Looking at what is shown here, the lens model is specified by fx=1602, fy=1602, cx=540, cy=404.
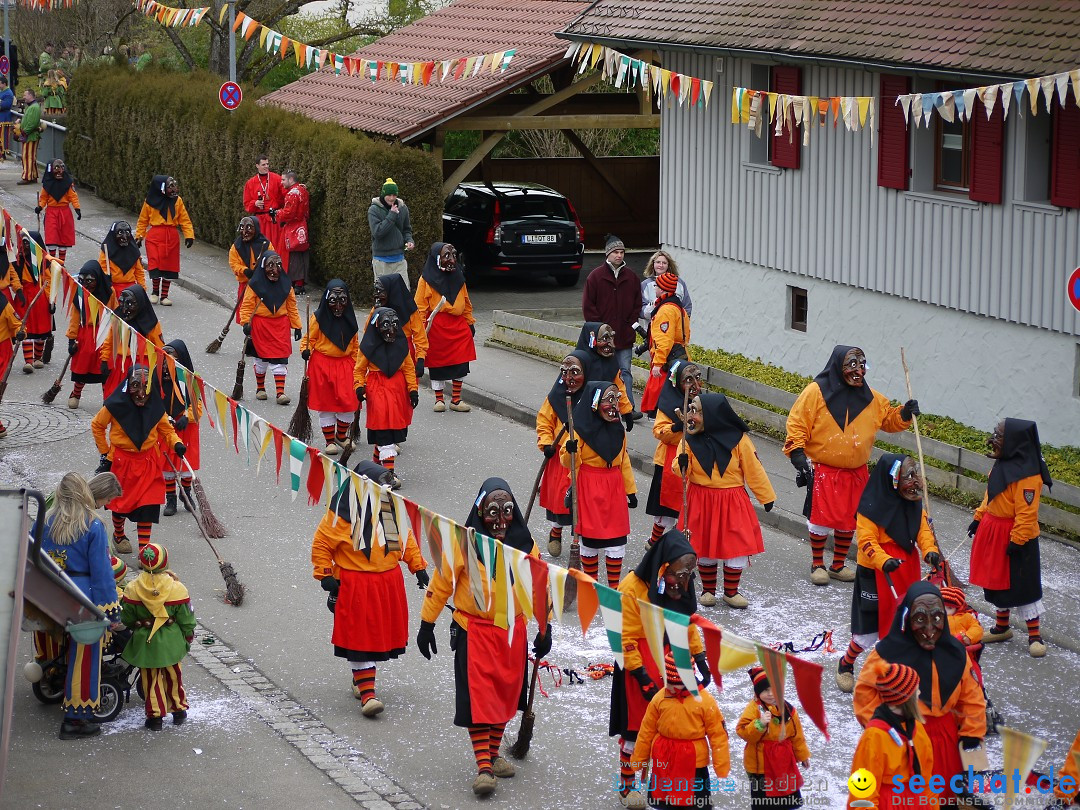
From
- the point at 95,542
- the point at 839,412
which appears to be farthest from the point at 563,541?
the point at 95,542

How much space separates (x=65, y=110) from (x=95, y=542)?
27.1 meters

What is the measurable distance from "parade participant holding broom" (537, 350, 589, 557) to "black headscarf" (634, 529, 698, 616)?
11.7 feet

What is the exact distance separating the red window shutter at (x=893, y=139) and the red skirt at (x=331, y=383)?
596 centimetres

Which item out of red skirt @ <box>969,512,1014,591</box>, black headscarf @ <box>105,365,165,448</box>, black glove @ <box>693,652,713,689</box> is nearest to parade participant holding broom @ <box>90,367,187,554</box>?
black headscarf @ <box>105,365,165,448</box>

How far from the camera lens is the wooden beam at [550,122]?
2295 cm

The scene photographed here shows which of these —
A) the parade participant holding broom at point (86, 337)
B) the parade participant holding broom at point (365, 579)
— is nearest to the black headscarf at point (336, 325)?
the parade participant holding broom at point (86, 337)

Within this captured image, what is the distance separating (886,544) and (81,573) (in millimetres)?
4999

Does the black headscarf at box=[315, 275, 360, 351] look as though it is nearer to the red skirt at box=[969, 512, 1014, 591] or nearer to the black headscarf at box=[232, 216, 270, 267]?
the black headscarf at box=[232, 216, 270, 267]

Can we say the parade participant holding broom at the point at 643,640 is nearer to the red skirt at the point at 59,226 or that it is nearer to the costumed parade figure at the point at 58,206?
the costumed parade figure at the point at 58,206

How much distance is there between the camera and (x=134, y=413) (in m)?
12.3

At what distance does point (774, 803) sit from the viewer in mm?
7836

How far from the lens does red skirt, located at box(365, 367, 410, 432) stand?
1419cm

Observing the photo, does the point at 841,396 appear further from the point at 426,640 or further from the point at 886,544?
the point at 426,640

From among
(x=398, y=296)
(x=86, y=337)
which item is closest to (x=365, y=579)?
(x=398, y=296)
